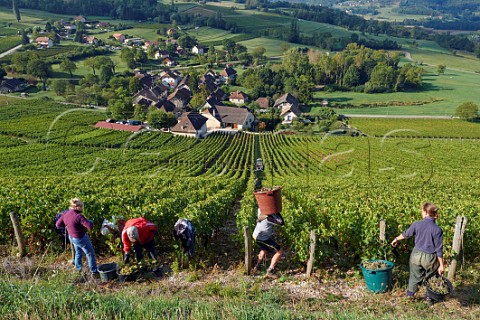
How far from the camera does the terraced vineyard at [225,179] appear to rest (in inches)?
325

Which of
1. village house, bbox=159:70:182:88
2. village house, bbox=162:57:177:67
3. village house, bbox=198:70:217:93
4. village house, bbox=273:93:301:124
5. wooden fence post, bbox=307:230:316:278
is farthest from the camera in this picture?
village house, bbox=162:57:177:67

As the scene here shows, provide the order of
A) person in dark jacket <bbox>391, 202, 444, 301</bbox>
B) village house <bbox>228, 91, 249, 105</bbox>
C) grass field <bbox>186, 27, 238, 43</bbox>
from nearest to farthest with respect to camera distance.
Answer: person in dark jacket <bbox>391, 202, 444, 301</bbox>
village house <bbox>228, 91, 249, 105</bbox>
grass field <bbox>186, 27, 238, 43</bbox>

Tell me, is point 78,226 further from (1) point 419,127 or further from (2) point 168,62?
(2) point 168,62

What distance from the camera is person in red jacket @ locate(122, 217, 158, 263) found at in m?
6.78

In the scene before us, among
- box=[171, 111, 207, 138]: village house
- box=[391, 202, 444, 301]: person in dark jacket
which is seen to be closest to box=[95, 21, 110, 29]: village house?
box=[171, 111, 207, 138]: village house

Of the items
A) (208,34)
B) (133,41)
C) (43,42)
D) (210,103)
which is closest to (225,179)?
(210,103)

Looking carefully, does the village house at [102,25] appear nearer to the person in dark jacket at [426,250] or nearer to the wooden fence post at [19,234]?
the wooden fence post at [19,234]

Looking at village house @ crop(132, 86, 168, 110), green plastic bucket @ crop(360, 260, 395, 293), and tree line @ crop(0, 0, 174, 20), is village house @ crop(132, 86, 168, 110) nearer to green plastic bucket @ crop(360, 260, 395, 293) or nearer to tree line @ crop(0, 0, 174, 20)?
green plastic bucket @ crop(360, 260, 395, 293)

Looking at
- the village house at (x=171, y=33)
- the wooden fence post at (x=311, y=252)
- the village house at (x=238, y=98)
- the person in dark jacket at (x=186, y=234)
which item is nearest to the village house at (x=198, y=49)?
the village house at (x=171, y=33)

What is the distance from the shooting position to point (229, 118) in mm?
73812

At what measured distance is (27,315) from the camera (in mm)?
4375

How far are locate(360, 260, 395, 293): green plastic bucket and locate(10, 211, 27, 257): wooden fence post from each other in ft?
24.6

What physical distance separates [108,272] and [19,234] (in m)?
2.80

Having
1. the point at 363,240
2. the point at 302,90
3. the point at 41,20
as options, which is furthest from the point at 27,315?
the point at 41,20
